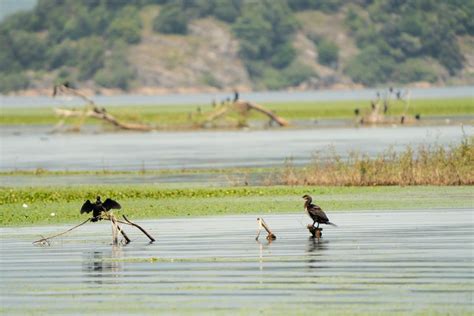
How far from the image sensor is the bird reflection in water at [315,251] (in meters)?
20.6

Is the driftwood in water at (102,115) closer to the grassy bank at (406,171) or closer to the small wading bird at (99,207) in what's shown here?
the grassy bank at (406,171)

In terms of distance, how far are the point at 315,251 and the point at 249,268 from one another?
2.12 m

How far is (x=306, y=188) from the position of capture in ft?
113

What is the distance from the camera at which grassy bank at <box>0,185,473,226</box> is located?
2970cm

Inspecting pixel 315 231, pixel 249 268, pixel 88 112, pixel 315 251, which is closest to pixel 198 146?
pixel 88 112

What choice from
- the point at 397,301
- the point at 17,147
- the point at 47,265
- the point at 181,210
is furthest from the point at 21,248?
the point at 17,147

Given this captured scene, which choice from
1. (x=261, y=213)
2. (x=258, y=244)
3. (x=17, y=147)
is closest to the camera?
(x=258, y=244)

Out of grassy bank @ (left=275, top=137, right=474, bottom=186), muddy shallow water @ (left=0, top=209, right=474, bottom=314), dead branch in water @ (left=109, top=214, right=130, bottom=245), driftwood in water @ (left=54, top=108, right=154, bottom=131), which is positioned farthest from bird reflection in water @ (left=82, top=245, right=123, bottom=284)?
driftwood in water @ (left=54, top=108, right=154, bottom=131)

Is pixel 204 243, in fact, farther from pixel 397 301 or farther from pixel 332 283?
pixel 397 301

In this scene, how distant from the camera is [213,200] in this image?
107 feet

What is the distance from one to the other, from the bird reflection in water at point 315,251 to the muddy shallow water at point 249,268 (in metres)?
0.02

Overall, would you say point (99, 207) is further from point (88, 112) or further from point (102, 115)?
point (88, 112)

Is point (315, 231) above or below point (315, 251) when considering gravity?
above

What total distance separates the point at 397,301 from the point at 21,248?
29.5ft
